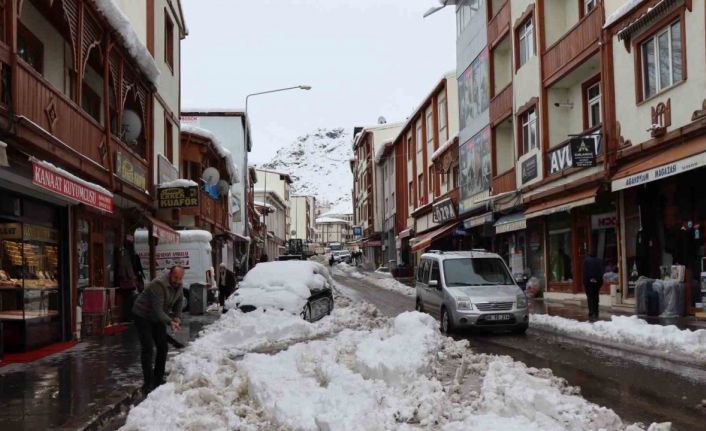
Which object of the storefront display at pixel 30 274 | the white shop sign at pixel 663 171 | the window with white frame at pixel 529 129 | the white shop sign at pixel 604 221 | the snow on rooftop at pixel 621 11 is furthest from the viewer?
the window with white frame at pixel 529 129

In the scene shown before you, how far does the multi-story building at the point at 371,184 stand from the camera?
68.0m

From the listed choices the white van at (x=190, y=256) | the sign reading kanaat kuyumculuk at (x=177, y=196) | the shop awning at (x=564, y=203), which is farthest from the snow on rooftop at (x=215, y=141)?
the shop awning at (x=564, y=203)

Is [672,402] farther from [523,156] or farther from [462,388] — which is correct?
[523,156]

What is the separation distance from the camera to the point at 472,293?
563 inches

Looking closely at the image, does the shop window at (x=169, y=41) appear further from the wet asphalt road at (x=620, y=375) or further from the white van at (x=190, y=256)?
the wet asphalt road at (x=620, y=375)

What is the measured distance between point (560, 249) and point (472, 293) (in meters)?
9.83

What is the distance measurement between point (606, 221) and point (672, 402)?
12.8 metres

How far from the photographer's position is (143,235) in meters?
21.9

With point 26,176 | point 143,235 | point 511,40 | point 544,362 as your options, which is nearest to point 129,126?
point 143,235

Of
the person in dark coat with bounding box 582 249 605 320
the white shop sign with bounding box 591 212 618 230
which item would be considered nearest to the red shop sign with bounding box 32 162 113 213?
the person in dark coat with bounding box 582 249 605 320

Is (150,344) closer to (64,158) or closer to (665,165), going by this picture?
(64,158)

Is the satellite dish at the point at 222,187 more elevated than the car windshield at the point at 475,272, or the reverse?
the satellite dish at the point at 222,187

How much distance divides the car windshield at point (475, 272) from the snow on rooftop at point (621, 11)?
267 inches

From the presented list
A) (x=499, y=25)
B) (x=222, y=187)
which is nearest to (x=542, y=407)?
(x=499, y=25)
